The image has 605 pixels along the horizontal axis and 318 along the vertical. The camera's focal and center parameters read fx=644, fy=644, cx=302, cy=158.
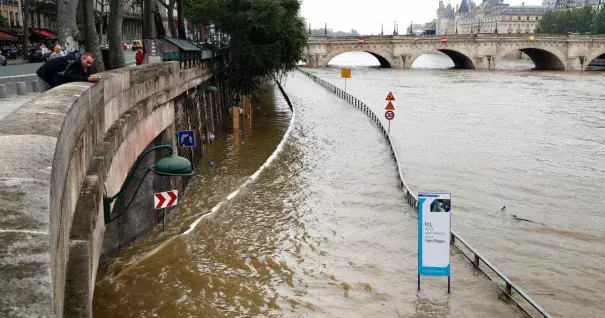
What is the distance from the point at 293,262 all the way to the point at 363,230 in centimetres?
335

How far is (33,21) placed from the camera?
67250mm

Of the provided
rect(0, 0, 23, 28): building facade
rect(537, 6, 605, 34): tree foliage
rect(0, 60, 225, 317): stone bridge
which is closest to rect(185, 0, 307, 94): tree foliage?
rect(0, 60, 225, 317): stone bridge

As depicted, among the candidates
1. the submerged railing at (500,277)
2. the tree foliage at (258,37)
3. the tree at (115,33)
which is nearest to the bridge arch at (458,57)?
the tree foliage at (258,37)

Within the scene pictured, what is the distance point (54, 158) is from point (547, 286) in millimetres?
12027

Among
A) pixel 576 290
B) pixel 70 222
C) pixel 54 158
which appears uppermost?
pixel 54 158

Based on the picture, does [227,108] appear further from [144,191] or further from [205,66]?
[144,191]

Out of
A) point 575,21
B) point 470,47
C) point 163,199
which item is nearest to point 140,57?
point 163,199

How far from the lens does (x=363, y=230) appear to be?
57.9 feet

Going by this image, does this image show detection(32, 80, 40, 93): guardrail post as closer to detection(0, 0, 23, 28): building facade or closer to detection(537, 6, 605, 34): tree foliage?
detection(0, 0, 23, 28): building facade

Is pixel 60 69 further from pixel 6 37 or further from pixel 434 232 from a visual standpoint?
pixel 6 37

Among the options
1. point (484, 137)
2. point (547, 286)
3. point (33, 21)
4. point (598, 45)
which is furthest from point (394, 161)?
point (598, 45)

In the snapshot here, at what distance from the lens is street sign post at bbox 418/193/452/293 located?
12.5m

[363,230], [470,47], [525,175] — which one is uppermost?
[470,47]

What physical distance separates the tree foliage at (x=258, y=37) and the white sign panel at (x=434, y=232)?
25773 millimetres
